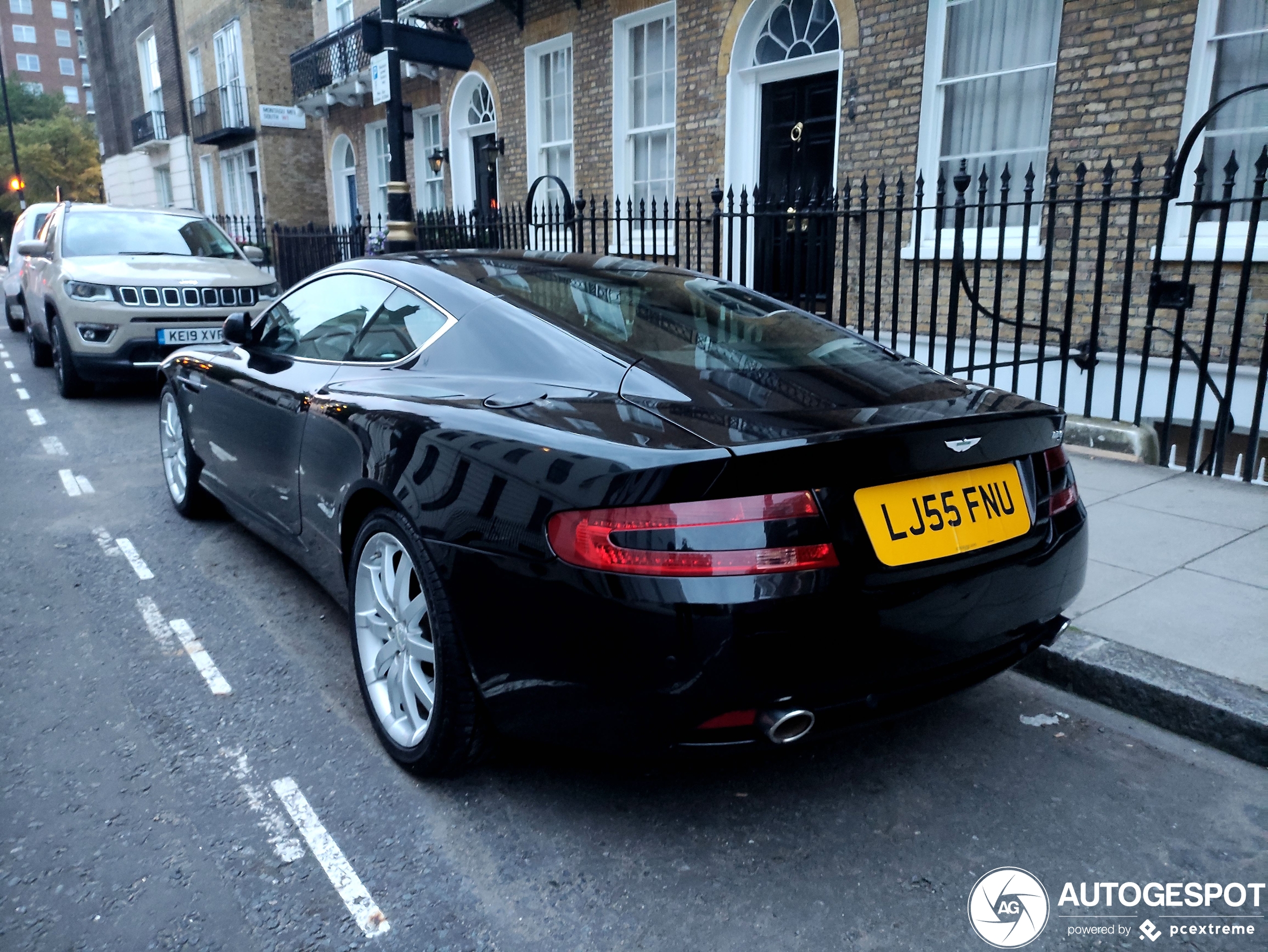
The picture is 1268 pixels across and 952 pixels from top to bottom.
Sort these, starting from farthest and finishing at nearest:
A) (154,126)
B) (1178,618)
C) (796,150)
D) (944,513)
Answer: (154,126), (796,150), (1178,618), (944,513)

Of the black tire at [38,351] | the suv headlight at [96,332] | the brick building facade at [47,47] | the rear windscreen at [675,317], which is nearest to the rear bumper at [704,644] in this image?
the rear windscreen at [675,317]

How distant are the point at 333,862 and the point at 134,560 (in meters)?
2.89

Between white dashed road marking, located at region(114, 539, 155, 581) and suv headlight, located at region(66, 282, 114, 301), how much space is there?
445 centimetres

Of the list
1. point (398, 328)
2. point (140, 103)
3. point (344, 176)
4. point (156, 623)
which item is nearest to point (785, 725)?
point (398, 328)

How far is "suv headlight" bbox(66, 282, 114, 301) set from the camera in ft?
27.6

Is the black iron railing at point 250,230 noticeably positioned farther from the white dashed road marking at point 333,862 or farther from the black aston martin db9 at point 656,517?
the white dashed road marking at point 333,862

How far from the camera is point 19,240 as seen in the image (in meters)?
Answer: 11.5

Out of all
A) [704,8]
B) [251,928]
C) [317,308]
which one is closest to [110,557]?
[317,308]

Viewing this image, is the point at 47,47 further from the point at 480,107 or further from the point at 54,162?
the point at 480,107

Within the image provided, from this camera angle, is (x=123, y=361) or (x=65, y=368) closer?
(x=123, y=361)

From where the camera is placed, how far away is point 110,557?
4691 mm

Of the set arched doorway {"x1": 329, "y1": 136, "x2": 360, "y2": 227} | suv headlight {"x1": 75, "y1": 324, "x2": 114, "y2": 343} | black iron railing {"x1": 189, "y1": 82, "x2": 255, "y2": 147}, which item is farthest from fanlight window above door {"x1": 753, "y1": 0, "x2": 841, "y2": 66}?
black iron railing {"x1": 189, "y1": 82, "x2": 255, "y2": 147}

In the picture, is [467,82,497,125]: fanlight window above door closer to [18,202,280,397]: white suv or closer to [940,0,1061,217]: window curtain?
[18,202,280,397]: white suv

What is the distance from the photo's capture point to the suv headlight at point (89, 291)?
8422 mm
